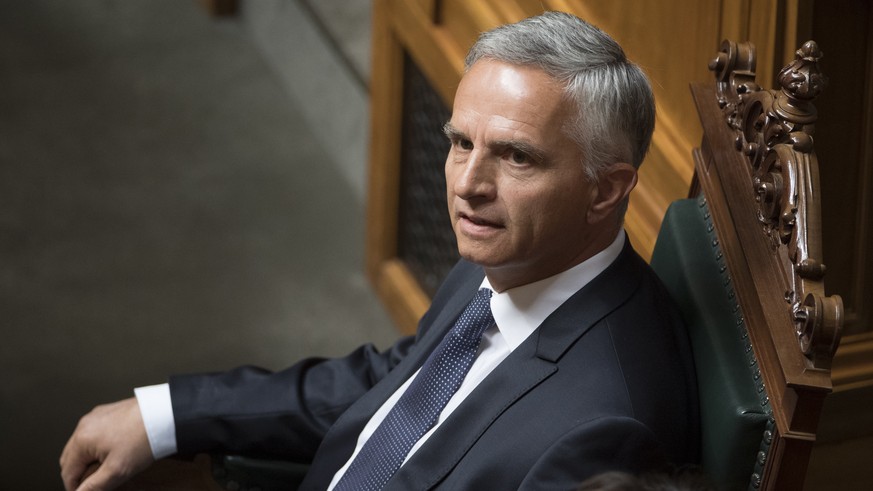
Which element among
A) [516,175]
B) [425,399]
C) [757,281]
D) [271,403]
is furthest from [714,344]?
[271,403]

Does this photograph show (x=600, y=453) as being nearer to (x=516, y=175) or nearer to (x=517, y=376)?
(x=517, y=376)

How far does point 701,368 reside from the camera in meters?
1.74

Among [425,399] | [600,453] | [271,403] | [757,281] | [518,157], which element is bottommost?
[271,403]

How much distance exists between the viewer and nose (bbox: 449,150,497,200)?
1.79 metres

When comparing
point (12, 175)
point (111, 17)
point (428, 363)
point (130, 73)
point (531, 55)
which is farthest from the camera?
point (111, 17)

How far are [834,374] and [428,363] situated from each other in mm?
788

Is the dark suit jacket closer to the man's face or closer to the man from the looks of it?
the man

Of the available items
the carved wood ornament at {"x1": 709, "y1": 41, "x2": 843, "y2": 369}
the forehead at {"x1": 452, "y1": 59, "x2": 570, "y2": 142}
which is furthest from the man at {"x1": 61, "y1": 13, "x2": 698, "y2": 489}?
the carved wood ornament at {"x1": 709, "y1": 41, "x2": 843, "y2": 369}

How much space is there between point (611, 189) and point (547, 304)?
200 mm

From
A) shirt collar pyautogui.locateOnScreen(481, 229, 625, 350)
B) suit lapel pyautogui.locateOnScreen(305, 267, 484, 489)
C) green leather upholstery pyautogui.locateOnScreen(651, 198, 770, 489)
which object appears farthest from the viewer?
suit lapel pyautogui.locateOnScreen(305, 267, 484, 489)

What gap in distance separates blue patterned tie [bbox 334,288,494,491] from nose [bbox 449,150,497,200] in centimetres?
22

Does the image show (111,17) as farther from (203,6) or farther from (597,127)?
(597,127)

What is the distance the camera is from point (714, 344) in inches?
67.6

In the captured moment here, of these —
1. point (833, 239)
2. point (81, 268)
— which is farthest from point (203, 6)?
point (833, 239)
